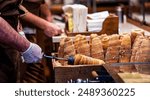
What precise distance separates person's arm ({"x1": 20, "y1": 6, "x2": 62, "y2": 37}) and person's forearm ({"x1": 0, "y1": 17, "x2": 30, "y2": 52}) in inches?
29.0

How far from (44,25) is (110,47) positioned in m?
0.94

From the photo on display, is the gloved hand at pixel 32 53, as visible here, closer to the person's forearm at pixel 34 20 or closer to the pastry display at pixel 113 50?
the pastry display at pixel 113 50

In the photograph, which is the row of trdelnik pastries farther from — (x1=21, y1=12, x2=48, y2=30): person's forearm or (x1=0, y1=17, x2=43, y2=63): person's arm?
(x1=21, y1=12, x2=48, y2=30): person's forearm

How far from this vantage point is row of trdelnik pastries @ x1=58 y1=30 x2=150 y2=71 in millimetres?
1961

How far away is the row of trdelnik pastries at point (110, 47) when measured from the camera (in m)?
1.96

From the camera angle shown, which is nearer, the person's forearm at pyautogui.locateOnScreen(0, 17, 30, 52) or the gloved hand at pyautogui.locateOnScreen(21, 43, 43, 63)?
the person's forearm at pyautogui.locateOnScreen(0, 17, 30, 52)

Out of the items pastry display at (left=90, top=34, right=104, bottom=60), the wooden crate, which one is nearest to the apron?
pastry display at (left=90, top=34, right=104, bottom=60)

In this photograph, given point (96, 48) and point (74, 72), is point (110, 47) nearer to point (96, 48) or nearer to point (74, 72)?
point (96, 48)

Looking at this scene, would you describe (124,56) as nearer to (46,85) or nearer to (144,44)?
(144,44)

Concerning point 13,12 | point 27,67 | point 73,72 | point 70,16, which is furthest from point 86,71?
point 27,67

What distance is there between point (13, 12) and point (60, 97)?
1.22 metres

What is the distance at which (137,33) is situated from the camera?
2.10 m

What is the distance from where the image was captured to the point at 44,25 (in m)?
2.84

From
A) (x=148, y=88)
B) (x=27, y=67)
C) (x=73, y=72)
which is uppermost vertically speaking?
(x=148, y=88)
